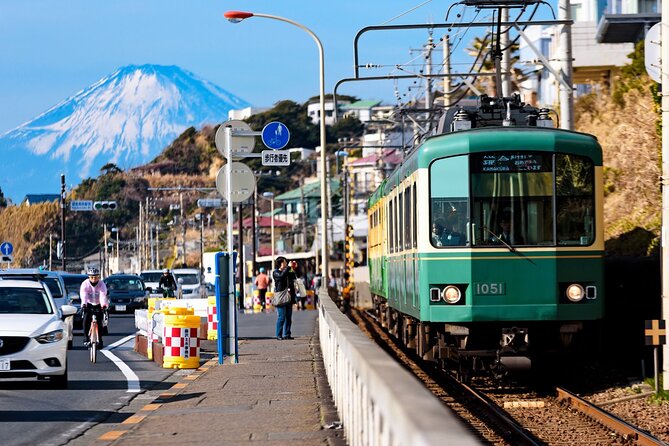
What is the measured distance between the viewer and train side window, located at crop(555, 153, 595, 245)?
15.9 m

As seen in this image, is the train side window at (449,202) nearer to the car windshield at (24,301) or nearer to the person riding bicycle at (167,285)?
the car windshield at (24,301)

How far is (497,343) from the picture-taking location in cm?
1638

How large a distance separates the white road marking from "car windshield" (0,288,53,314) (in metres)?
1.50

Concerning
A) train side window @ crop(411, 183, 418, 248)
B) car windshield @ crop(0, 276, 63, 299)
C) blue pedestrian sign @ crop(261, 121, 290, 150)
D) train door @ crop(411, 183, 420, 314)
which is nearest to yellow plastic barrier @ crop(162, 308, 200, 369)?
blue pedestrian sign @ crop(261, 121, 290, 150)

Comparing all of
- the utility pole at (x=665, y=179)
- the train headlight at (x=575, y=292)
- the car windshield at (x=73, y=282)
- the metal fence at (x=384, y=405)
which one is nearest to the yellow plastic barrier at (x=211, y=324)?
the train headlight at (x=575, y=292)

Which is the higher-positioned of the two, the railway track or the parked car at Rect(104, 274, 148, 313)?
the parked car at Rect(104, 274, 148, 313)

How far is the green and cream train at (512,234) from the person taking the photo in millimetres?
15820

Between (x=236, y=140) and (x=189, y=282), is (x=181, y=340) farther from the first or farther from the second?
(x=189, y=282)

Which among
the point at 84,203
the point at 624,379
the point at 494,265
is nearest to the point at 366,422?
the point at 494,265

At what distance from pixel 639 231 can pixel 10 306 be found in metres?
14.3

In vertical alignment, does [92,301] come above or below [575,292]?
below

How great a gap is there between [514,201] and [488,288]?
109 cm

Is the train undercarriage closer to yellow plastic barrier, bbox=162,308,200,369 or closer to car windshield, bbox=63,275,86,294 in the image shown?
yellow plastic barrier, bbox=162,308,200,369

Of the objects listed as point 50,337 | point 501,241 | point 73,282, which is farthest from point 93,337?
point 73,282
